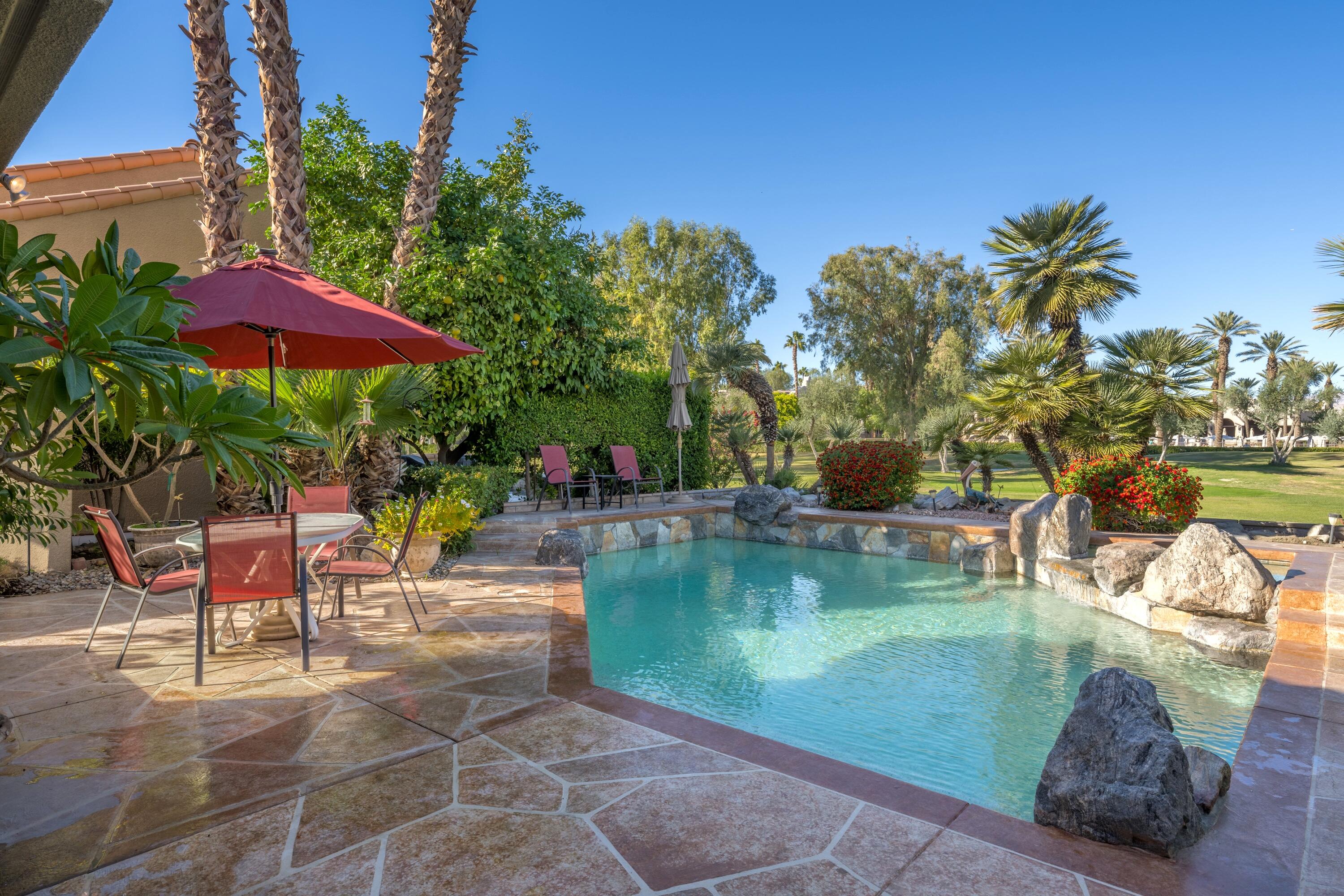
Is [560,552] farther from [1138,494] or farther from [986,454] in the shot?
[986,454]

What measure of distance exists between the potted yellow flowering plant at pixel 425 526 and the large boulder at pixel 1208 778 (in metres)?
5.68

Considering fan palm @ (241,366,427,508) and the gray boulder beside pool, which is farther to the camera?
fan palm @ (241,366,427,508)

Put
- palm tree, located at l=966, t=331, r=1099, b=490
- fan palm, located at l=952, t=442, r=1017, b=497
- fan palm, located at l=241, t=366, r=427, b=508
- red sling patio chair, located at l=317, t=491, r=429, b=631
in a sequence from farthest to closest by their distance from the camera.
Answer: fan palm, located at l=952, t=442, r=1017, b=497 < palm tree, located at l=966, t=331, r=1099, b=490 < fan palm, located at l=241, t=366, r=427, b=508 < red sling patio chair, located at l=317, t=491, r=429, b=631

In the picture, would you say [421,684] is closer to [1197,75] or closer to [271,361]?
[271,361]

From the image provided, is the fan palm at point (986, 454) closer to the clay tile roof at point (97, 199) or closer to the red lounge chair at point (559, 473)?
the red lounge chair at point (559, 473)

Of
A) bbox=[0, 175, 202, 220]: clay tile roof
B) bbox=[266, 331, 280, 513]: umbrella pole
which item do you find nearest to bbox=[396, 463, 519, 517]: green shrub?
bbox=[266, 331, 280, 513]: umbrella pole

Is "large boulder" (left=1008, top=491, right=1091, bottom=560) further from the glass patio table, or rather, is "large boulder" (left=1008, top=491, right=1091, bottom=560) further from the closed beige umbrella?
the glass patio table

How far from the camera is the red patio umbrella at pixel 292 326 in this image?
365 cm

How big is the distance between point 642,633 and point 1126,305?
12.9 metres

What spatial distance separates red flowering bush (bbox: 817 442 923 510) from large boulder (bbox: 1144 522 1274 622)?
15.9ft

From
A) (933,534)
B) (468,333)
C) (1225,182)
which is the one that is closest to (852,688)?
(933,534)

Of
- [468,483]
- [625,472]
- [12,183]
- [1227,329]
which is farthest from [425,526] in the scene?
[1227,329]

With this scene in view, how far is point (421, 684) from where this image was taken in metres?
3.59

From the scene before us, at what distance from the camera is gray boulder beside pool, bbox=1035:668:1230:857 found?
2.17m
